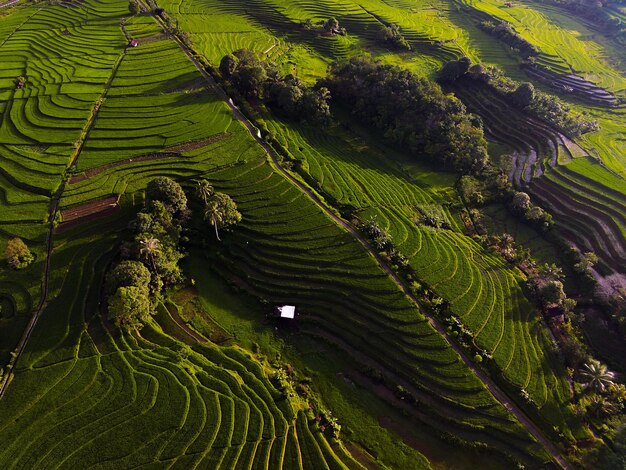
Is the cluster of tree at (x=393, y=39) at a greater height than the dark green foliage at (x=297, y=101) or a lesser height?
greater

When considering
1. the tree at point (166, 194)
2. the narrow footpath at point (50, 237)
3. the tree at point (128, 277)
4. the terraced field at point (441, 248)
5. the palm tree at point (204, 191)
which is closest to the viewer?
the narrow footpath at point (50, 237)

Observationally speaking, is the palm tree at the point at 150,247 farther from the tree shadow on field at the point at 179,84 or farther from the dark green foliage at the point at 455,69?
the dark green foliage at the point at 455,69

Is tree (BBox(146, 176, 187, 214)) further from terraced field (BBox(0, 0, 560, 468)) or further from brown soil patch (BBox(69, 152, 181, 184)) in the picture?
brown soil patch (BBox(69, 152, 181, 184))

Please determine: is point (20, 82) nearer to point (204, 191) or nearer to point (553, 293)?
point (204, 191)

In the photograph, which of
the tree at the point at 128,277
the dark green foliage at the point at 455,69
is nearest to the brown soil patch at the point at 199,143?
the tree at the point at 128,277

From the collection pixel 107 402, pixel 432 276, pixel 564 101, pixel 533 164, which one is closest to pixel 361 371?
pixel 432 276

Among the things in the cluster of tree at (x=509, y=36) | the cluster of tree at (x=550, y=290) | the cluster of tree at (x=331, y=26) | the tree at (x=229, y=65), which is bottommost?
the cluster of tree at (x=550, y=290)
